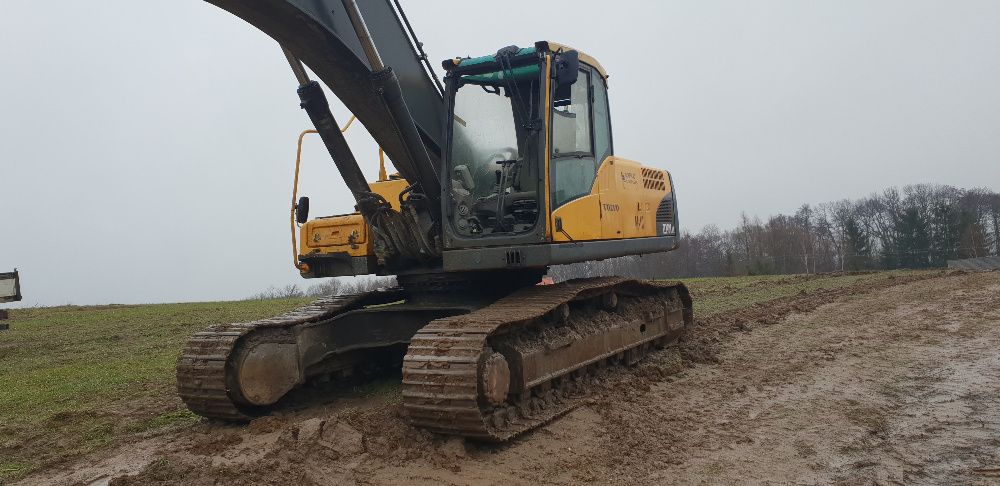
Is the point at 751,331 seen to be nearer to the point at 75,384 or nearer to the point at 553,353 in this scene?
the point at 553,353

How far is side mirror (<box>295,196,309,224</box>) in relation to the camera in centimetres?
677

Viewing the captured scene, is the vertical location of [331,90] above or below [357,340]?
above

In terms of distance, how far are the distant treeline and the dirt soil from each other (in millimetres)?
29506

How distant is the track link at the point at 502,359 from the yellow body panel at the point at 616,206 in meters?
0.55

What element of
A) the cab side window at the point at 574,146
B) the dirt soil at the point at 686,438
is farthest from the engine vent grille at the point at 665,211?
the cab side window at the point at 574,146

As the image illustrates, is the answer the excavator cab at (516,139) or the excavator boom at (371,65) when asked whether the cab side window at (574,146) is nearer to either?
the excavator cab at (516,139)

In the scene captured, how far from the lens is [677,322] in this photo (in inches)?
359

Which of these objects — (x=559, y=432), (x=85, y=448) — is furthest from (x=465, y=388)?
(x=85, y=448)

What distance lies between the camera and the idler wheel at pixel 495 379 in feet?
16.0

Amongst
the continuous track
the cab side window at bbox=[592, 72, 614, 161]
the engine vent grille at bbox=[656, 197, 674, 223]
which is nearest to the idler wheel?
the continuous track

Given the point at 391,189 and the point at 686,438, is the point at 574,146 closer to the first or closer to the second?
the point at 391,189

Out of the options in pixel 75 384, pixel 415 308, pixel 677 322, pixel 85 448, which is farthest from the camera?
pixel 677 322

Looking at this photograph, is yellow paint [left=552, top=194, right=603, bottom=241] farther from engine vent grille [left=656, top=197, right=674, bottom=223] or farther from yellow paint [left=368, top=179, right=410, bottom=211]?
engine vent grille [left=656, top=197, right=674, bottom=223]

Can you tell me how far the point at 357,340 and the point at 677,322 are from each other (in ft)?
14.0
